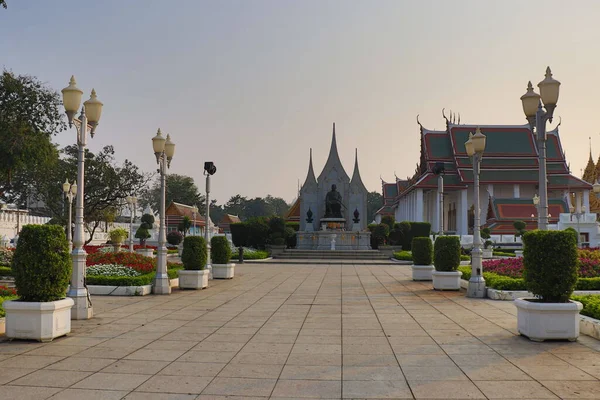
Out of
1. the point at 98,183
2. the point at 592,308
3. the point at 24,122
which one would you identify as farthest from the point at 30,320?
the point at 98,183

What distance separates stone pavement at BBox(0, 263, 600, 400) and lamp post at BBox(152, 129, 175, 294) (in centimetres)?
246

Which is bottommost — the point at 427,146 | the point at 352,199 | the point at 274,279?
the point at 274,279

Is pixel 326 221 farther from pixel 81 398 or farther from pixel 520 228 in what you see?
pixel 81 398

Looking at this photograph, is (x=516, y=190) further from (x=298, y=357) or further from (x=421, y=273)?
(x=298, y=357)

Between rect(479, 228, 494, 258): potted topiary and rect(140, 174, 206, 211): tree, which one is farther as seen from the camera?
rect(140, 174, 206, 211): tree

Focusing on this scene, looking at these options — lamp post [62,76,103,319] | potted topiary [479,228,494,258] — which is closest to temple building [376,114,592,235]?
potted topiary [479,228,494,258]

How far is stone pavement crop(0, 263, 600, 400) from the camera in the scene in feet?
17.5

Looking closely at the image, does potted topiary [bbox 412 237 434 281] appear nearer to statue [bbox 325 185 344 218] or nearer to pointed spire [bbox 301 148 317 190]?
statue [bbox 325 185 344 218]

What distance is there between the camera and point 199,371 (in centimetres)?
606

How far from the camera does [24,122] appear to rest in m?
27.0

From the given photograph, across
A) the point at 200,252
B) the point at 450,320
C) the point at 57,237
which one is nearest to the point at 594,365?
the point at 450,320

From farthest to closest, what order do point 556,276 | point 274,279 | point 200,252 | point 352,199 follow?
point 352,199 → point 274,279 → point 200,252 → point 556,276

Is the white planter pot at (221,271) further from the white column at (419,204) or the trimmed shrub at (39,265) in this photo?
the white column at (419,204)

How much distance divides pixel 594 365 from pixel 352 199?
40.7m
